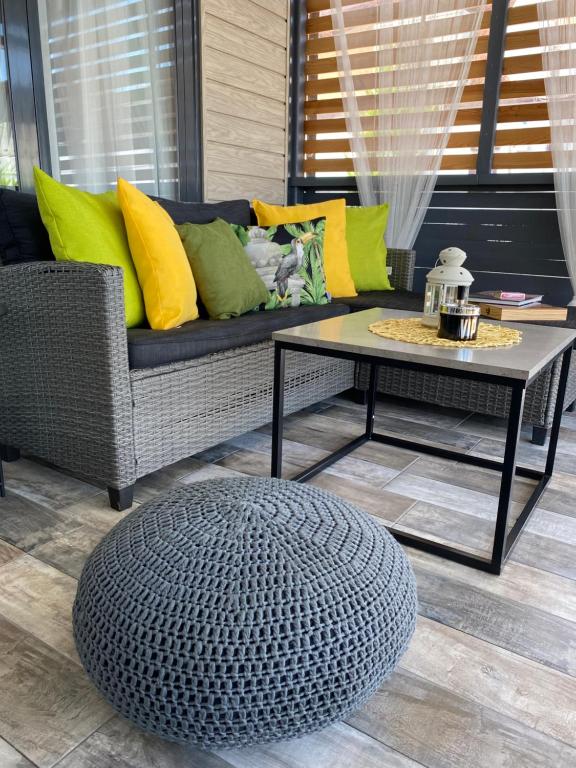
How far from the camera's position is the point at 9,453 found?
1.94 m

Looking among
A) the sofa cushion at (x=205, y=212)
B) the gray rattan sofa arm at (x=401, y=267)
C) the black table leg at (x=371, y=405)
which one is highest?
the sofa cushion at (x=205, y=212)

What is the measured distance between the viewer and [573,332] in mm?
1707

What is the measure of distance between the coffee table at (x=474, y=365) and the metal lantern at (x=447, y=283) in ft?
0.66

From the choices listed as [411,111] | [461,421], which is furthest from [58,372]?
[411,111]

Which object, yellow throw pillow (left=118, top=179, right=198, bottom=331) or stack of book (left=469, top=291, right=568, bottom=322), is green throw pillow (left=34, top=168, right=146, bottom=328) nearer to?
yellow throw pillow (left=118, top=179, right=198, bottom=331)

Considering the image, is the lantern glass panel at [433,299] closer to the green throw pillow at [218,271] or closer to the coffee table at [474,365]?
the coffee table at [474,365]

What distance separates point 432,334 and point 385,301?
101 cm

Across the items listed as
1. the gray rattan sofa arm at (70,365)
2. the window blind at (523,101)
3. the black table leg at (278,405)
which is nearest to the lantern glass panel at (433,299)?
the black table leg at (278,405)

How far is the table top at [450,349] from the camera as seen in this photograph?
1.32 m

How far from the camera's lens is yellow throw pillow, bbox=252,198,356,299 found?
2752 mm

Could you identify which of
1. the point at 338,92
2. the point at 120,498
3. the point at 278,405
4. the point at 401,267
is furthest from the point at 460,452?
the point at 338,92

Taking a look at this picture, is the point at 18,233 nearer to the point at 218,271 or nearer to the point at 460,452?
the point at 218,271

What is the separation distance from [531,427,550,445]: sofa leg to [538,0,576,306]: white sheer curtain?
3.45 feet

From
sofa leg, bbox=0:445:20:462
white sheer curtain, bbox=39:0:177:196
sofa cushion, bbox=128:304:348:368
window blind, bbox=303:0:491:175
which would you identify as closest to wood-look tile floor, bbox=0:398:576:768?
sofa leg, bbox=0:445:20:462
